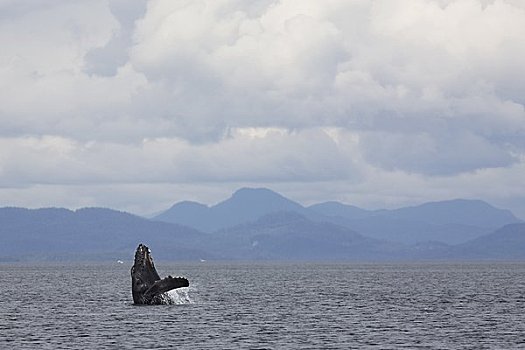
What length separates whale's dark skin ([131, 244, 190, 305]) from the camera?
94.7 m

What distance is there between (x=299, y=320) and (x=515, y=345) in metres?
22.3

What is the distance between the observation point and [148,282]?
99.0 meters

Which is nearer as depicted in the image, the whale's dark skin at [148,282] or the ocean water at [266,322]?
the ocean water at [266,322]

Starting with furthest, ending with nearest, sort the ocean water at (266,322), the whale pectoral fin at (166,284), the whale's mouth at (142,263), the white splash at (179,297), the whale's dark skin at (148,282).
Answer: the white splash at (179,297), the whale's mouth at (142,263), the whale's dark skin at (148,282), the whale pectoral fin at (166,284), the ocean water at (266,322)

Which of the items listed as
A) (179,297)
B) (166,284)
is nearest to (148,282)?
(166,284)

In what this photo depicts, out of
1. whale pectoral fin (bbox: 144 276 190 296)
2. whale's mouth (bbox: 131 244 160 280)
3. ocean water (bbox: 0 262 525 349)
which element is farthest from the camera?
whale's mouth (bbox: 131 244 160 280)

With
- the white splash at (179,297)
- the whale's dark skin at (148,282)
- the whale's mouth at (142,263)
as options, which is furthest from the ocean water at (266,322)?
the whale's mouth at (142,263)

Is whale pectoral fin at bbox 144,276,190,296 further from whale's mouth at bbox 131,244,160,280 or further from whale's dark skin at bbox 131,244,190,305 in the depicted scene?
whale's mouth at bbox 131,244,160,280

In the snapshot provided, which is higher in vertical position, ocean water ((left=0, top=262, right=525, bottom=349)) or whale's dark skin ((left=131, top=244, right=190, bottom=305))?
whale's dark skin ((left=131, top=244, right=190, bottom=305))

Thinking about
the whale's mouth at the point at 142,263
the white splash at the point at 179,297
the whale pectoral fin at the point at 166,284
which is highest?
the whale's mouth at the point at 142,263

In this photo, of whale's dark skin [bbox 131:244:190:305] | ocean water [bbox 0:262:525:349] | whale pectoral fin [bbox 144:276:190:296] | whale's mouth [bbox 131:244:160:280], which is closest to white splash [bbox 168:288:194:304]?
ocean water [bbox 0:262:525:349]

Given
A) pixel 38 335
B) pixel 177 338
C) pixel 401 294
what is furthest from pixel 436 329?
pixel 401 294

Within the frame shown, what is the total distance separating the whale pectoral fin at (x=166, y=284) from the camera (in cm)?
9294

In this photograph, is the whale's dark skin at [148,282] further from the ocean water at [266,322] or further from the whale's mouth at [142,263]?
the ocean water at [266,322]
